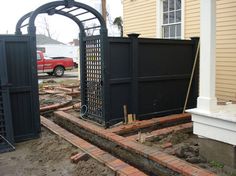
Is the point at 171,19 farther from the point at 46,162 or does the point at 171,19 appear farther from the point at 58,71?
the point at 58,71

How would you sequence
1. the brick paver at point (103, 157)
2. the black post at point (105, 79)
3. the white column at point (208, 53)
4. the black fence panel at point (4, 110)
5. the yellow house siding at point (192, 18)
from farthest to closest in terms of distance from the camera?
1. the yellow house siding at point (192, 18)
2. the black post at point (105, 79)
3. the black fence panel at point (4, 110)
4. the white column at point (208, 53)
5. the brick paver at point (103, 157)

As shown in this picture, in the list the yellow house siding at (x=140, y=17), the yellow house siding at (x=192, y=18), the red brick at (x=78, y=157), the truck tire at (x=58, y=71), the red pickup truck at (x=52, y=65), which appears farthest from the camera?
the truck tire at (x=58, y=71)

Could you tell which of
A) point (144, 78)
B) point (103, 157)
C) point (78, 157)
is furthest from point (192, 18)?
point (78, 157)

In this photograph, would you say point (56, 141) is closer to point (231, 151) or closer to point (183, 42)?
point (231, 151)

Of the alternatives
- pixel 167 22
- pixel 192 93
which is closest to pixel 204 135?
pixel 192 93

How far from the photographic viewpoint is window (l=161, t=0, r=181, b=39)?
8.85 m

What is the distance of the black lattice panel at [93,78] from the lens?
5.89 meters

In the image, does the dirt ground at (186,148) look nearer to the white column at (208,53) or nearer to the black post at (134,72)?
the white column at (208,53)

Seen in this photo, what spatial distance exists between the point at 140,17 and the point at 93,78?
472 centimetres

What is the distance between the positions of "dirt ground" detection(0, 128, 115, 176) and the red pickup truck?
16.2 m

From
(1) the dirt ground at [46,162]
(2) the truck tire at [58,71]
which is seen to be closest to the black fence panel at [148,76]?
(1) the dirt ground at [46,162]

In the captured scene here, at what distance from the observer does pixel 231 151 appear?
3.78 meters

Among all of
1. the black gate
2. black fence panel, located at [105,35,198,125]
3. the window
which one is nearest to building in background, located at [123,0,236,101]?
the window

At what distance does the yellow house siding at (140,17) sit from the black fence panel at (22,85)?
16.9ft
